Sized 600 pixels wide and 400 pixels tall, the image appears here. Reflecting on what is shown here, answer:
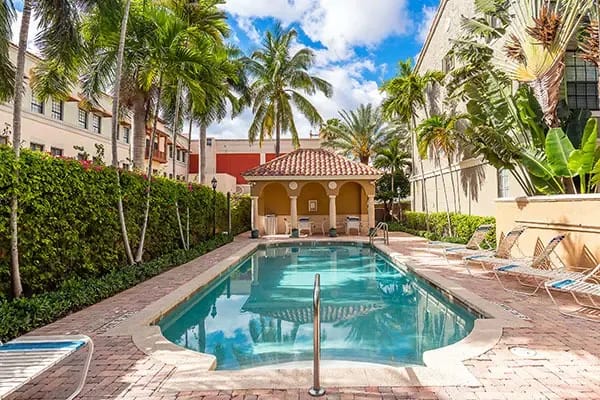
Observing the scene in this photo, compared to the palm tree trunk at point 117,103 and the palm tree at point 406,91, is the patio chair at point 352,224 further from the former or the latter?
the palm tree trunk at point 117,103

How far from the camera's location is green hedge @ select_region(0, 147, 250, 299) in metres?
6.12

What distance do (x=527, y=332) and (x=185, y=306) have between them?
618 centimetres

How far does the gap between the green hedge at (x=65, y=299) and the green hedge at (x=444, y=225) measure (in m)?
12.5

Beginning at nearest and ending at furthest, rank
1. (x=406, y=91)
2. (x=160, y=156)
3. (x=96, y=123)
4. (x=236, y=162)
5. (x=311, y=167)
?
(x=406, y=91), (x=311, y=167), (x=96, y=123), (x=160, y=156), (x=236, y=162)

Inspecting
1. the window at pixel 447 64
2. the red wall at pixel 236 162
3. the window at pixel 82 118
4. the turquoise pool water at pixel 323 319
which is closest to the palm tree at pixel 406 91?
the window at pixel 447 64

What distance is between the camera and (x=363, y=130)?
33156mm

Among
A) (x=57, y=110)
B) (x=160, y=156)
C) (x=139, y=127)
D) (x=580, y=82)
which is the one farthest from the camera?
(x=160, y=156)

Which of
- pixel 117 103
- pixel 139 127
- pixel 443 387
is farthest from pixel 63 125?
pixel 443 387

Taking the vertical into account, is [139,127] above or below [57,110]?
below

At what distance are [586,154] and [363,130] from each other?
24.8 metres

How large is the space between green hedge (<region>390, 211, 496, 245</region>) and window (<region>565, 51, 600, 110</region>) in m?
5.58

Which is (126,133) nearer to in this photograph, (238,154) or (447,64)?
(238,154)

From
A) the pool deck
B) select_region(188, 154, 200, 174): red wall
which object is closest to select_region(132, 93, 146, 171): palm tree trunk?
the pool deck

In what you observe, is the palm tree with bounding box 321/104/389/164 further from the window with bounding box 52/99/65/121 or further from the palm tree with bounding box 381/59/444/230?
the window with bounding box 52/99/65/121
